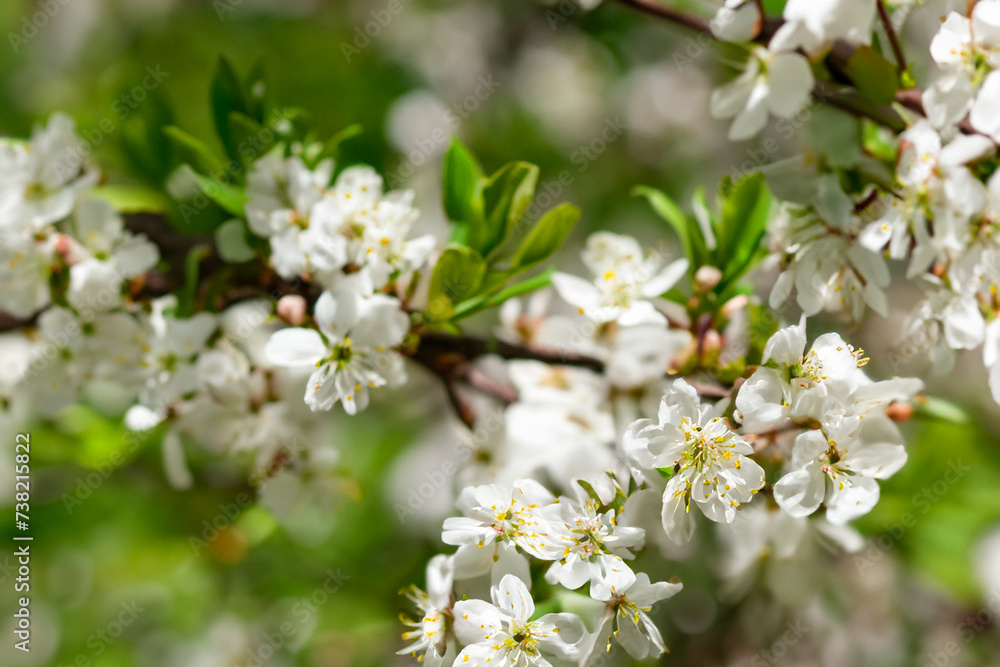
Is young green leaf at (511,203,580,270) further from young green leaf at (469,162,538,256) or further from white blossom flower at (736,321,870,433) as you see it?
white blossom flower at (736,321,870,433)

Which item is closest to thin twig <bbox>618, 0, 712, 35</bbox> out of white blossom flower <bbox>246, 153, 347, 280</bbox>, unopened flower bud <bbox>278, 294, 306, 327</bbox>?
white blossom flower <bbox>246, 153, 347, 280</bbox>

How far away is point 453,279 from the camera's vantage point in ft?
2.37

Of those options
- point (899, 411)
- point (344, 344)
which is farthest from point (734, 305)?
point (344, 344)

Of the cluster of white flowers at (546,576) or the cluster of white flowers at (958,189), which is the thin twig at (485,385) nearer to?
the cluster of white flowers at (546,576)

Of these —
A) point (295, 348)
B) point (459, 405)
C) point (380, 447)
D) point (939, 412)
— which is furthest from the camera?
point (380, 447)

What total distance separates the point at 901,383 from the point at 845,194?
0.19 meters

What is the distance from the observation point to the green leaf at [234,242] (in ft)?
2.46

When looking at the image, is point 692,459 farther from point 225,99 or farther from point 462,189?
point 225,99

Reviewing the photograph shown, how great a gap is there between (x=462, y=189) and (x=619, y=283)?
0.67 feet

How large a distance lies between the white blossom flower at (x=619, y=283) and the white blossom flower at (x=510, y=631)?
0.98ft

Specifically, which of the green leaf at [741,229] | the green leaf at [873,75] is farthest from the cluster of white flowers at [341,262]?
the green leaf at [873,75]

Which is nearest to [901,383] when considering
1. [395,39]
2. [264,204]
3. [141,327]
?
[264,204]

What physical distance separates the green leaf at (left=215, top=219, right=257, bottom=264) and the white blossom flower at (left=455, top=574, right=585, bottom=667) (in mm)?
422

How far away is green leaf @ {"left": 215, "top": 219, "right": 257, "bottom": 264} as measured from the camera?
2.46 ft
